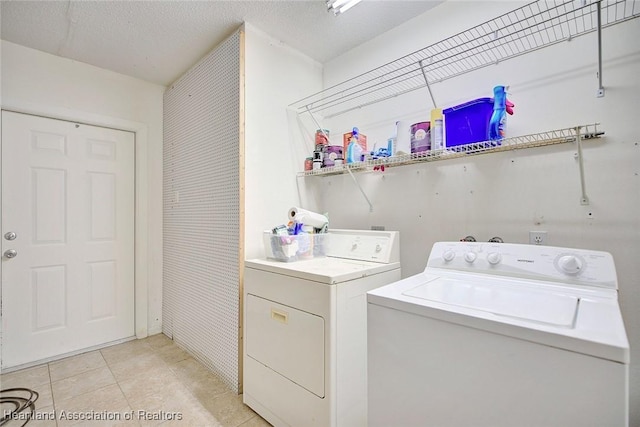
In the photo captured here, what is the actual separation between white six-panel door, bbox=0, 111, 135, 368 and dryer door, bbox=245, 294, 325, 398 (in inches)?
72.1

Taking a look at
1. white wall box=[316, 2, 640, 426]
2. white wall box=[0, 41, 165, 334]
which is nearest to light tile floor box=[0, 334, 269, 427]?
white wall box=[0, 41, 165, 334]

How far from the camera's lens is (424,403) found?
93 centimetres

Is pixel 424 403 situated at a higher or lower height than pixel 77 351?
higher

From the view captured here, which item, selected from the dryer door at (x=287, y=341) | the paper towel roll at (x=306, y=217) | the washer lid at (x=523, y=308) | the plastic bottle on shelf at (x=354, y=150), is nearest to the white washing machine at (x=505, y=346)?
the washer lid at (x=523, y=308)

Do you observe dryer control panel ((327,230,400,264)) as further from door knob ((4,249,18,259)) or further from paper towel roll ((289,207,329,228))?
door knob ((4,249,18,259))

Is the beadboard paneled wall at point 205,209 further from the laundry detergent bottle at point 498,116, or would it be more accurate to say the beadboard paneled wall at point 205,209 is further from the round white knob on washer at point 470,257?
the laundry detergent bottle at point 498,116

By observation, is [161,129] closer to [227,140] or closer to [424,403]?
[227,140]

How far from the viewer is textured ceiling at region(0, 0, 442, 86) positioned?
1.89m

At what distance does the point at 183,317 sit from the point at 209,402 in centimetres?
99

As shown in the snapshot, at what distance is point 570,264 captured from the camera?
43.0 inches

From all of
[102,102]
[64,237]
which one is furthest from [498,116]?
[64,237]

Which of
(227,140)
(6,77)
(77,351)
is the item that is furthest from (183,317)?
(6,77)

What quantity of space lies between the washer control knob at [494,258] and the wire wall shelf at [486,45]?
0.97m

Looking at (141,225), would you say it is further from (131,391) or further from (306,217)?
(306,217)
